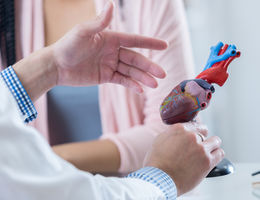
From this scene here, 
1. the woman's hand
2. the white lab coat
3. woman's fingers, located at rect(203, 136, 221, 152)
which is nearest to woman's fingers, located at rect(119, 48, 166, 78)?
the woman's hand

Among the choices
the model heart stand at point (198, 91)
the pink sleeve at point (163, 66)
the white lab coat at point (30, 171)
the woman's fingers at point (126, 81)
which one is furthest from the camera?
the pink sleeve at point (163, 66)

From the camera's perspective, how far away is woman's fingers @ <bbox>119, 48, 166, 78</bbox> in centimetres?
84

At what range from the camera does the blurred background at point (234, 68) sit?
4.82ft

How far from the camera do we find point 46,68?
831 millimetres

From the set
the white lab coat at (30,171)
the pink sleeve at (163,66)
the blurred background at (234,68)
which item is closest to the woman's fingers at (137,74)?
the pink sleeve at (163,66)

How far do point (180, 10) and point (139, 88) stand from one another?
365mm

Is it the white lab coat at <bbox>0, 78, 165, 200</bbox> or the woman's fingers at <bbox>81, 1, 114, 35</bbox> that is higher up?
the woman's fingers at <bbox>81, 1, 114, 35</bbox>

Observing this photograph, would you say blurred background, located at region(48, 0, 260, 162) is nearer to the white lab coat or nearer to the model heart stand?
the model heart stand

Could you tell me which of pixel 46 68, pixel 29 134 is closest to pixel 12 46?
pixel 46 68

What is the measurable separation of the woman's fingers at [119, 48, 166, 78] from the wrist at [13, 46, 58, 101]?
19 centimetres

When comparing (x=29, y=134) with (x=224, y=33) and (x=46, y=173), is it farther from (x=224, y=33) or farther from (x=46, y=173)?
(x=224, y=33)

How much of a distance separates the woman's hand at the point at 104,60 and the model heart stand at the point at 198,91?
0.17 meters

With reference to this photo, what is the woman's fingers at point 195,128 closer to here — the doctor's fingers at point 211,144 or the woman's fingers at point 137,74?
the doctor's fingers at point 211,144

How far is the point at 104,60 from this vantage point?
2.85 ft
